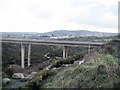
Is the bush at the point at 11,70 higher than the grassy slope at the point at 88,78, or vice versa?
the grassy slope at the point at 88,78

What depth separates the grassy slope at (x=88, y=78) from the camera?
52.3 ft

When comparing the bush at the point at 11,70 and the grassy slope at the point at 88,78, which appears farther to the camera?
the bush at the point at 11,70

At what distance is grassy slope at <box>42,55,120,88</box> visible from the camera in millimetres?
15934

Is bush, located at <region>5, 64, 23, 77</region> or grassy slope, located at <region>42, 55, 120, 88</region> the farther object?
bush, located at <region>5, 64, 23, 77</region>

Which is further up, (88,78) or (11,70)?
(88,78)

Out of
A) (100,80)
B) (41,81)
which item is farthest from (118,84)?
(41,81)

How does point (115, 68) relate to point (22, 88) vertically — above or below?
above

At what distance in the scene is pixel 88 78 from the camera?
16.9 metres

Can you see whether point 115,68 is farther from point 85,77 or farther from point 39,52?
point 39,52

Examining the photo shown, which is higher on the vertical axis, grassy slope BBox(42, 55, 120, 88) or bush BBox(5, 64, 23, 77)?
grassy slope BBox(42, 55, 120, 88)

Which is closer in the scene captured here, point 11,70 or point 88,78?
point 88,78

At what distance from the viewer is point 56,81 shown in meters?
18.3

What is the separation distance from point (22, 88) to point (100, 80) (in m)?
5.34

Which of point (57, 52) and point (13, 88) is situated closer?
point (13, 88)
